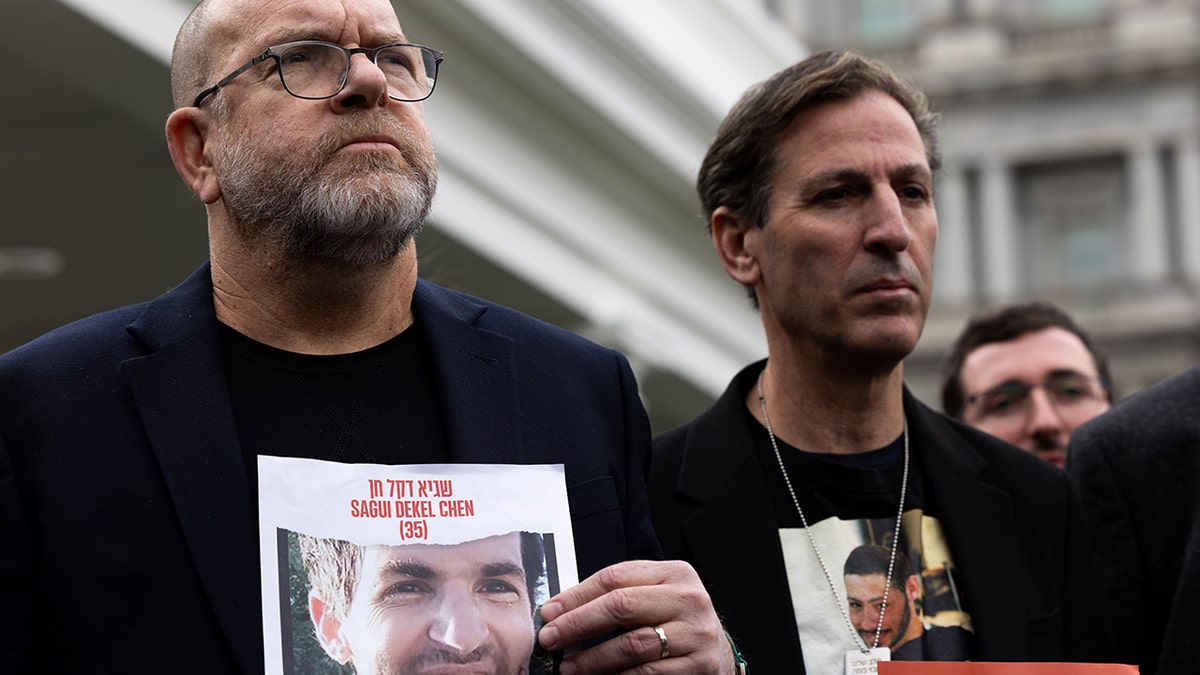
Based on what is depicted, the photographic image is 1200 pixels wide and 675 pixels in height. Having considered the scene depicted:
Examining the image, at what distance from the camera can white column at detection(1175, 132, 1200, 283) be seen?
3391 centimetres

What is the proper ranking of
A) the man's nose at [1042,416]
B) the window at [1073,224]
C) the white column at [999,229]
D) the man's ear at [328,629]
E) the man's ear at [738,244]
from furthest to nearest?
the white column at [999,229]
the window at [1073,224]
the man's nose at [1042,416]
the man's ear at [738,244]
the man's ear at [328,629]

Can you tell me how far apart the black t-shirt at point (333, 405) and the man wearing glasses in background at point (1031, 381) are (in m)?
2.48

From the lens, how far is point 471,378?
238cm

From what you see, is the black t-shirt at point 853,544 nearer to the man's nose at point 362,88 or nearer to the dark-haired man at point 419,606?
the dark-haired man at point 419,606

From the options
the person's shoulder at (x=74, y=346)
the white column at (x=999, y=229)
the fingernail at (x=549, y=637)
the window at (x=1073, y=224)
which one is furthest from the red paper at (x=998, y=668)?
the white column at (x=999, y=229)

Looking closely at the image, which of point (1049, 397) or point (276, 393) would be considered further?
point (1049, 397)

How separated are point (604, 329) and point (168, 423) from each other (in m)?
6.16

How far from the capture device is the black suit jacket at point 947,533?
110 inches

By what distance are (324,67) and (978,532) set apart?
139cm

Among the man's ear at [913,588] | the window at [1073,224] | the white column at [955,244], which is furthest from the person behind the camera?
the white column at [955,244]

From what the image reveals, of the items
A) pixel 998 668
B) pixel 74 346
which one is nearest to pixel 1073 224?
pixel 998 668

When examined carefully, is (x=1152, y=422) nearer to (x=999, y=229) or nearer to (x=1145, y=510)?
(x=1145, y=510)

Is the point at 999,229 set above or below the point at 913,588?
above

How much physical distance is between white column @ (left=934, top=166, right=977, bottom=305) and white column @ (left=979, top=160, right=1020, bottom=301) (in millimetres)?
552
